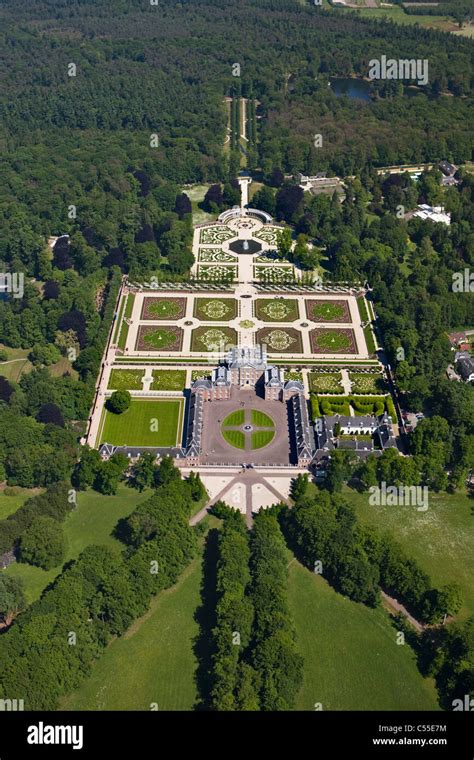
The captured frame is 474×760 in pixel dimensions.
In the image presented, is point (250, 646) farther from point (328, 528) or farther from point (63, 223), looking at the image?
point (63, 223)

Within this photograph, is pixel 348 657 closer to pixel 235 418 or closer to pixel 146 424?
pixel 235 418

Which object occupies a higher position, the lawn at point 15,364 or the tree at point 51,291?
the tree at point 51,291

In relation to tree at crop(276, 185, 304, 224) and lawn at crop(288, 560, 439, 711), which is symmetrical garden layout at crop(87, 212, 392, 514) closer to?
tree at crop(276, 185, 304, 224)

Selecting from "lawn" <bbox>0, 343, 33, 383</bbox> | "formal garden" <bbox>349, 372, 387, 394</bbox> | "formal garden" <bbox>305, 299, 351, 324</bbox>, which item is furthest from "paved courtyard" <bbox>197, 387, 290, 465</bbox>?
"lawn" <bbox>0, 343, 33, 383</bbox>

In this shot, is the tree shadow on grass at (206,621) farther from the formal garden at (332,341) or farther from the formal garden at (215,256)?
the formal garden at (215,256)

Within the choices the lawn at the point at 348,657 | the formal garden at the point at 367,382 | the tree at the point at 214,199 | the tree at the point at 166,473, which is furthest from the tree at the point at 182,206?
the lawn at the point at 348,657

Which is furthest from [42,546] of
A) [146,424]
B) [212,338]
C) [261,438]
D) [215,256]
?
[215,256]

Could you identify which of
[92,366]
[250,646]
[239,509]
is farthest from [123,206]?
[250,646]
